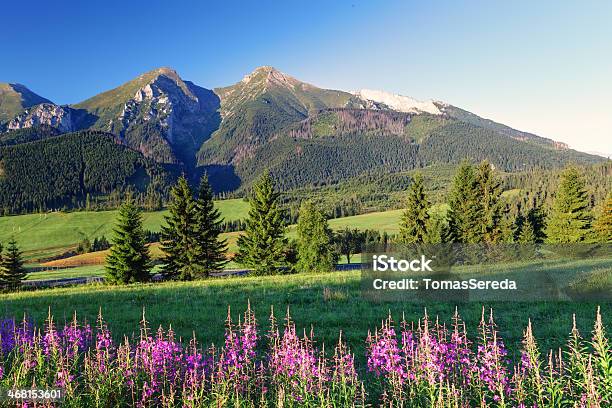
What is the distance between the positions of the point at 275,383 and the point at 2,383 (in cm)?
428

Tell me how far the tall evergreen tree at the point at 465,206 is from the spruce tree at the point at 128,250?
37.8 meters

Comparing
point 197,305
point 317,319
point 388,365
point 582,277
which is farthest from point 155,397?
point 582,277

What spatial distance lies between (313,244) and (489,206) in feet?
77.3

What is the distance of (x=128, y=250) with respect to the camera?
43.4m

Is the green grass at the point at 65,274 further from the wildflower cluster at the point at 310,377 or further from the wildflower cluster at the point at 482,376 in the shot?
the wildflower cluster at the point at 482,376

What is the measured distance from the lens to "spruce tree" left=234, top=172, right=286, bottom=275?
161 feet

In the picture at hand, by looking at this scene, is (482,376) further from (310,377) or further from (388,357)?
(310,377)

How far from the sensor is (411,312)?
50.7 ft

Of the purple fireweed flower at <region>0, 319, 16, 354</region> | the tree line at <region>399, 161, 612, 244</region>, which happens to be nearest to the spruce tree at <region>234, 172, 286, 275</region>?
the tree line at <region>399, 161, 612, 244</region>

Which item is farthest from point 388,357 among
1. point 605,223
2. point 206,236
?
point 605,223

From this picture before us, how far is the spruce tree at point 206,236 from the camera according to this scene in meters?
47.5

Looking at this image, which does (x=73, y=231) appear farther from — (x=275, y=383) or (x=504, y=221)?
(x=275, y=383)

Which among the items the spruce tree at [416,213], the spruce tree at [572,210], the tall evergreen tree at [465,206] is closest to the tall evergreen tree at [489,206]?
the tall evergreen tree at [465,206]

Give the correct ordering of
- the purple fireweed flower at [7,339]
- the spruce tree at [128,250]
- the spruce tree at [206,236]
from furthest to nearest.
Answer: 1. the spruce tree at [206,236]
2. the spruce tree at [128,250]
3. the purple fireweed flower at [7,339]
